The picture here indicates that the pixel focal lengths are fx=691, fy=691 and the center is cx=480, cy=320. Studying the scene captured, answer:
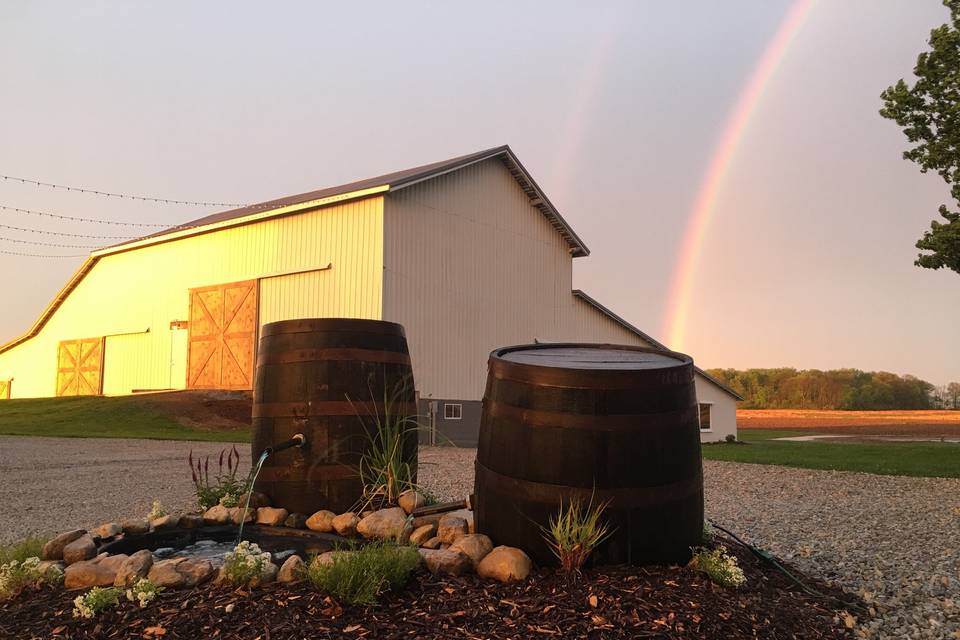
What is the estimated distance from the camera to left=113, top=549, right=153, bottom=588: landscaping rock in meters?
3.31

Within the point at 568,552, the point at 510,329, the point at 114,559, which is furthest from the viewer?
the point at 510,329

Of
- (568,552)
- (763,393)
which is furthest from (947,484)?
(763,393)

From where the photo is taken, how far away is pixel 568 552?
3164 mm

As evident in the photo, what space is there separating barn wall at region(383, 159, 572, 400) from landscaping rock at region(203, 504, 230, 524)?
40.5 feet

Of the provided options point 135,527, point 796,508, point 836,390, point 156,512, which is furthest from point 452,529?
point 836,390

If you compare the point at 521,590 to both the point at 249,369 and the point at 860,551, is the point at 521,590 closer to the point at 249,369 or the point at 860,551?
the point at 860,551

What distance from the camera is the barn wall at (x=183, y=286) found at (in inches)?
703

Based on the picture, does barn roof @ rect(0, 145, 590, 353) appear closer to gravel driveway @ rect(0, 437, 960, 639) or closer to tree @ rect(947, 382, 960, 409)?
gravel driveway @ rect(0, 437, 960, 639)

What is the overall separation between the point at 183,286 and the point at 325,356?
19.7 meters

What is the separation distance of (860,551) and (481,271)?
1566 centimetres

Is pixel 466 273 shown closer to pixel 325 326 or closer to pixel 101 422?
pixel 101 422

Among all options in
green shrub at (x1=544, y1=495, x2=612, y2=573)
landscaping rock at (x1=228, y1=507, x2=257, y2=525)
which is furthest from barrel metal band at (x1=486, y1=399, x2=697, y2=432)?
landscaping rock at (x1=228, y1=507, x2=257, y2=525)

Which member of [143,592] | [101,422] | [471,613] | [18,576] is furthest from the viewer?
[101,422]

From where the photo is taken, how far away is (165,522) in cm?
466
